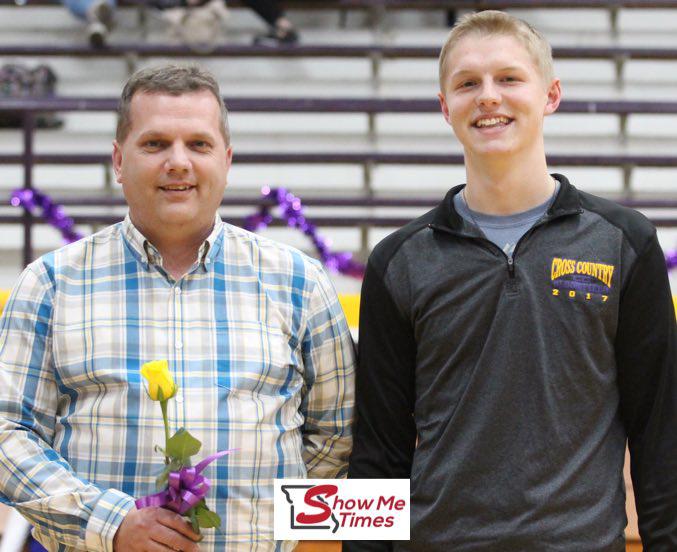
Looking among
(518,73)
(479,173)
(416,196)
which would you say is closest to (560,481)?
(479,173)

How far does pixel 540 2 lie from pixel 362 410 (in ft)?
16.9

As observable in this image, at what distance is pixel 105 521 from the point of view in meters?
1.42

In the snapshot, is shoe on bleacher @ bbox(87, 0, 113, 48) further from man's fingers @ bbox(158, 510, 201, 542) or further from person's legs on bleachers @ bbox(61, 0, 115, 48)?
man's fingers @ bbox(158, 510, 201, 542)

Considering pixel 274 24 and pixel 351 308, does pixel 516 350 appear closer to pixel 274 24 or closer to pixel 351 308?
pixel 351 308

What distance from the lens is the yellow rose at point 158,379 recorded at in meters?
1.30

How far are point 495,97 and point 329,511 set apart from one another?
66 centimetres

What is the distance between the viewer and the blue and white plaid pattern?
4.83 ft

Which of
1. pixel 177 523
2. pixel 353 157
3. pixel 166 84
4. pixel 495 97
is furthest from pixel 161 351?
pixel 353 157

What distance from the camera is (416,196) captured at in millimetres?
5789

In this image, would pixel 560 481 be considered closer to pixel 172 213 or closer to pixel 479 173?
pixel 479 173

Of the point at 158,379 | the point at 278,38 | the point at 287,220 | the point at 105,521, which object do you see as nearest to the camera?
the point at 158,379

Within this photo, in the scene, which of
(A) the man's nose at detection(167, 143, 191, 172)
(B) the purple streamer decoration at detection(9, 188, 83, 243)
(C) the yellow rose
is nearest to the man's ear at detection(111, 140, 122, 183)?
(A) the man's nose at detection(167, 143, 191, 172)

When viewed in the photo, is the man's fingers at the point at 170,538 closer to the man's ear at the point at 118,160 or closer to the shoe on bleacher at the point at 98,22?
the man's ear at the point at 118,160

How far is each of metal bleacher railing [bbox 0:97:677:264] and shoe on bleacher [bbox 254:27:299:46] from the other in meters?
0.52
